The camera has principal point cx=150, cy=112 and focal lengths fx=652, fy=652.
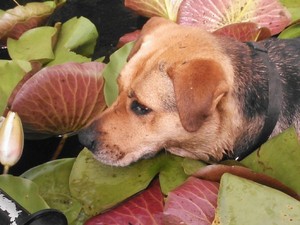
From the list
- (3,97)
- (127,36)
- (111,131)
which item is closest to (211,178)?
(111,131)

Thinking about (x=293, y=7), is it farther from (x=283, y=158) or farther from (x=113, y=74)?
(x=283, y=158)

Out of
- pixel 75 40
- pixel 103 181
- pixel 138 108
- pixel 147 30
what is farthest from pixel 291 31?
pixel 103 181

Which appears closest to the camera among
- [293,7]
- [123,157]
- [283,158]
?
[283,158]

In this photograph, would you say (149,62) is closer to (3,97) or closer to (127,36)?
(3,97)

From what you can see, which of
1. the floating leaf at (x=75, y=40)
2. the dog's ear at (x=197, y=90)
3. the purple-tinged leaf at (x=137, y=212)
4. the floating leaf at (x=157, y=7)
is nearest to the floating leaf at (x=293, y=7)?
the floating leaf at (x=157, y=7)

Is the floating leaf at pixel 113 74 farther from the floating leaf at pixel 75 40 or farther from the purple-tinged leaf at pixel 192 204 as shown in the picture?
the purple-tinged leaf at pixel 192 204
